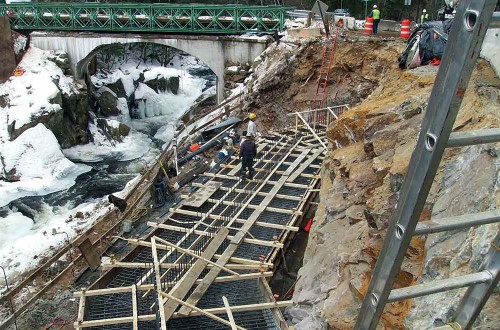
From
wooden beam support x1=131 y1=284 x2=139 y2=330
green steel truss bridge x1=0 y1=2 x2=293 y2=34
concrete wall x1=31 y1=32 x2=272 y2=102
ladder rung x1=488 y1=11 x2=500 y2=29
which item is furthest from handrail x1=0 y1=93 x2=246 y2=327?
ladder rung x1=488 y1=11 x2=500 y2=29

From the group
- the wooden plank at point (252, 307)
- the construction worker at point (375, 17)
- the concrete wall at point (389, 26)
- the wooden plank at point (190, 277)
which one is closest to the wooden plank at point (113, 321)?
the wooden plank at point (190, 277)

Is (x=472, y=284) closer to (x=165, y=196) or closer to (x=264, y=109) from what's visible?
(x=165, y=196)

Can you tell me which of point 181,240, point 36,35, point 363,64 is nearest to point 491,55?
point 181,240

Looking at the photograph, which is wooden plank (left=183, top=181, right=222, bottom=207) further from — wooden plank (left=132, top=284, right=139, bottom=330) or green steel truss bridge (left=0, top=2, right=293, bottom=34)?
green steel truss bridge (left=0, top=2, right=293, bottom=34)

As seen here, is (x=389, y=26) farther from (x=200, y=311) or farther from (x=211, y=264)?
(x=200, y=311)

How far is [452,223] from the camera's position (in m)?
1.88

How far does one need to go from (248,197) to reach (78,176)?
1347cm

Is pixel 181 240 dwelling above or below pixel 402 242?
below

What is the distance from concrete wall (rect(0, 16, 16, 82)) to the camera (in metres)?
23.8

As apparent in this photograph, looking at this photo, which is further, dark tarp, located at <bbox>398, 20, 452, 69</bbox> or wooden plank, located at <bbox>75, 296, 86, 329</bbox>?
dark tarp, located at <bbox>398, 20, 452, 69</bbox>

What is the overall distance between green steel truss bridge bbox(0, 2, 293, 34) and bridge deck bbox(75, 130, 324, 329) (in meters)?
13.6

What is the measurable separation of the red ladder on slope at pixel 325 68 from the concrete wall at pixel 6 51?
1731 centimetres

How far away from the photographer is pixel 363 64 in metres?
16.8

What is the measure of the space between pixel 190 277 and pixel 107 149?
18378mm
